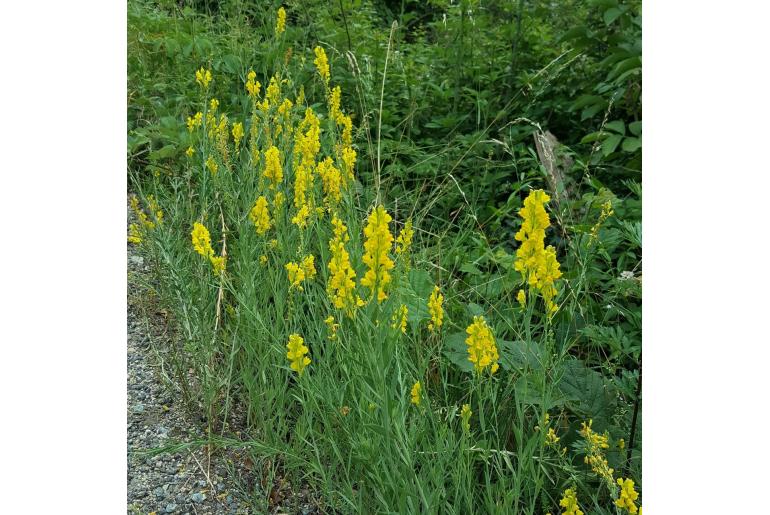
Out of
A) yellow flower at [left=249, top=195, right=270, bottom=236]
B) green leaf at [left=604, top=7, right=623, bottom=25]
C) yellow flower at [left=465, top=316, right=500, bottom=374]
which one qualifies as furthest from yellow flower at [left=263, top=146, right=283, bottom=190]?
green leaf at [left=604, top=7, right=623, bottom=25]

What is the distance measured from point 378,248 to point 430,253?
1039mm

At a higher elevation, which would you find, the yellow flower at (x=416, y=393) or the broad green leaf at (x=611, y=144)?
the broad green leaf at (x=611, y=144)

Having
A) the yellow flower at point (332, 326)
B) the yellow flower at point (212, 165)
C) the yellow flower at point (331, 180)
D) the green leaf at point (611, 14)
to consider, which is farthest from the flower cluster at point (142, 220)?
the green leaf at point (611, 14)

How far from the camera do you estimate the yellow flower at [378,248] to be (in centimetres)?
104

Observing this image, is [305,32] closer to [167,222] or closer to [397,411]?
[167,222]

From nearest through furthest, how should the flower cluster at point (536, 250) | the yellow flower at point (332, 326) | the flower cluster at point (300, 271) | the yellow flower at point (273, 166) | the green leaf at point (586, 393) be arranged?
1. the flower cluster at point (536, 250)
2. the yellow flower at point (332, 326)
3. the flower cluster at point (300, 271)
4. the green leaf at point (586, 393)
5. the yellow flower at point (273, 166)

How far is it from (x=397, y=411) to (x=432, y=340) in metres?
0.48

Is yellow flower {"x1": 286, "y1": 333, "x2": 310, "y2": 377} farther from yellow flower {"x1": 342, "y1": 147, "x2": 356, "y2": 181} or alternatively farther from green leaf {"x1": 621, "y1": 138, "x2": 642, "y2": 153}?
green leaf {"x1": 621, "y1": 138, "x2": 642, "y2": 153}

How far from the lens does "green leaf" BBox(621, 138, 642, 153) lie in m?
2.31

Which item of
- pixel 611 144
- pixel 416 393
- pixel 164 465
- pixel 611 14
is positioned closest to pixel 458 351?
pixel 416 393

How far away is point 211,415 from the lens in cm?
167

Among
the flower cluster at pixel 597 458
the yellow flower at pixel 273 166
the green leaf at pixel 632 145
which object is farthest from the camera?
the green leaf at pixel 632 145

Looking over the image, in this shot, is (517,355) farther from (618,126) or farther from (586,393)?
(618,126)

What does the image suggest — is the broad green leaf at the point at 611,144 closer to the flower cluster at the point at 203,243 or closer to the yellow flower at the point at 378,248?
the flower cluster at the point at 203,243
